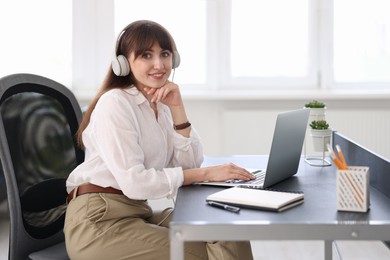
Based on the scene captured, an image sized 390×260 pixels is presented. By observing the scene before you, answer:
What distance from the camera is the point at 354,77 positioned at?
4398mm

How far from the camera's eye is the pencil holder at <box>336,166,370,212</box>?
1.44 metres

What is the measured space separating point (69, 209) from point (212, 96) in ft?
7.92

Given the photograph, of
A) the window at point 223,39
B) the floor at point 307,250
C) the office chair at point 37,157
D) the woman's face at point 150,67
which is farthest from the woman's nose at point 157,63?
the window at point 223,39

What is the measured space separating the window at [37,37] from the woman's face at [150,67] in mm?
2422

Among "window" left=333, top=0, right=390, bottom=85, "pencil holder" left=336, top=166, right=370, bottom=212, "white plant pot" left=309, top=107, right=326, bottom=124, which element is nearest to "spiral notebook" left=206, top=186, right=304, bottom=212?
"pencil holder" left=336, top=166, right=370, bottom=212

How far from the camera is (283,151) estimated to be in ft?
5.97

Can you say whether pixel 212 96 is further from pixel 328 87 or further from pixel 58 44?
pixel 58 44

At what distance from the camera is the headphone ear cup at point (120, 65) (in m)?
1.96

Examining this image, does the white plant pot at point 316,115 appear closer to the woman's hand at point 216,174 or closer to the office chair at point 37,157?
the woman's hand at point 216,174

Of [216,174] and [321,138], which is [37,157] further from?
[321,138]

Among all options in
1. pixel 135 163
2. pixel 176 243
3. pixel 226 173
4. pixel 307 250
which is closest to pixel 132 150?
pixel 135 163

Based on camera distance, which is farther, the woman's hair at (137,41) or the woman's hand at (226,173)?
the woman's hair at (137,41)

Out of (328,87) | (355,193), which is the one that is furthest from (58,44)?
(355,193)

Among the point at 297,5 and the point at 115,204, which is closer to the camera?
the point at 115,204
